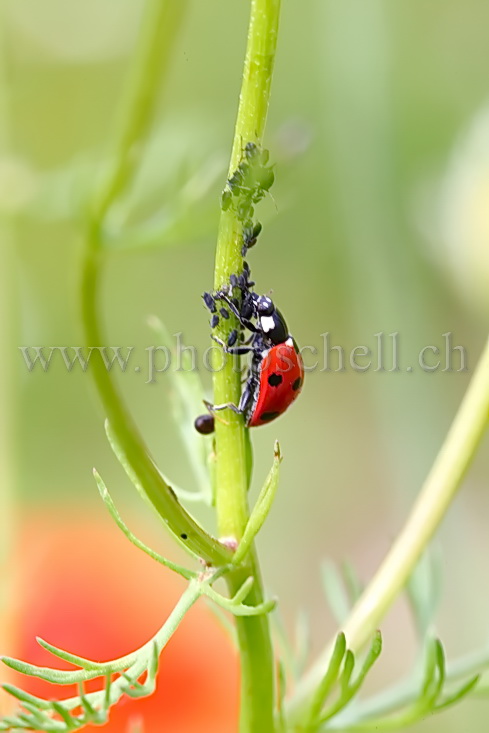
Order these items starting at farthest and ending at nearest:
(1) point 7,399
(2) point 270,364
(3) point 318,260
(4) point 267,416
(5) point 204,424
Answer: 1. (3) point 318,260
2. (1) point 7,399
3. (2) point 270,364
4. (4) point 267,416
5. (5) point 204,424

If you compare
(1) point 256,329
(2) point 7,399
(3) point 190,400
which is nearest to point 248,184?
(3) point 190,400

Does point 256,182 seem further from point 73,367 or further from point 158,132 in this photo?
point 73,367

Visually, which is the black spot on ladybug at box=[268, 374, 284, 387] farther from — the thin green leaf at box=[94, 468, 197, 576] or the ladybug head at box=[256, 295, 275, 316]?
the thin green leaf at box=[94, 468, 197, 576]

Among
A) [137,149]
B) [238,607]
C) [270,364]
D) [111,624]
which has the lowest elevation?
[111,624]

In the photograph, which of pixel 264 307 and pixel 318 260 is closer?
pixel 264 307

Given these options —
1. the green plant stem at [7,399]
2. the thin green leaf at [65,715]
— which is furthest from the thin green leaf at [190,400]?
the green plant stem at [7,399]

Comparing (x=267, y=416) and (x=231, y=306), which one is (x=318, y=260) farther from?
(x=231, y=306)

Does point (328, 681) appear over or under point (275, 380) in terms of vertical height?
under
